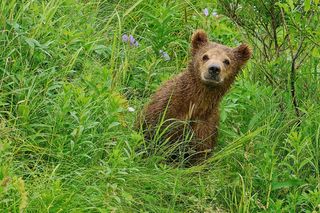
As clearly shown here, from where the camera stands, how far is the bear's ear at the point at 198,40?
691 cm

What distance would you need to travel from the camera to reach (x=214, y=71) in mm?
6559

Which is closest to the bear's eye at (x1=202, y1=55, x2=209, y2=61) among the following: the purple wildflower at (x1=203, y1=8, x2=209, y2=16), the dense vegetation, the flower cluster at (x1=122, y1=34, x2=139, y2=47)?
the dense vegetation

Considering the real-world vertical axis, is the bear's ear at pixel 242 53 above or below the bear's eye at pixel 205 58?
above

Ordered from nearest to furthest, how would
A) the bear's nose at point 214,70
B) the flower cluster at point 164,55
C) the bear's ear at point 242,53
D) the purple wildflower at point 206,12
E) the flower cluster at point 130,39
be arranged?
the bear's nose at point 214,70, the bear's ear at point 242,53, the flower cluster at point 130,39, the flower cluster at point 164,55, the purple wildflower at point 206,12

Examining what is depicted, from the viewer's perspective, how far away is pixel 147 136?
669 centimetres

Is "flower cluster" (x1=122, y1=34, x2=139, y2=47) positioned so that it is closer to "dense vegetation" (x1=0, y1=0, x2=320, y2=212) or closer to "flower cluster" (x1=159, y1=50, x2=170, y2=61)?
"dense vegetation" (x1=0, y1=0, x2=320, y2=212)

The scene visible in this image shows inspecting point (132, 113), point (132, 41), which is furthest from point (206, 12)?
point (132, 113)

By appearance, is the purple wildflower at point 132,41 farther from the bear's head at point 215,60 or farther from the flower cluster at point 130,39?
the bear's head at point 215,60

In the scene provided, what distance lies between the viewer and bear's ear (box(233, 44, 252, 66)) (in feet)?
22.6

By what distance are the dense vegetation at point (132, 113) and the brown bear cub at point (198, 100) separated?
13 centimetres

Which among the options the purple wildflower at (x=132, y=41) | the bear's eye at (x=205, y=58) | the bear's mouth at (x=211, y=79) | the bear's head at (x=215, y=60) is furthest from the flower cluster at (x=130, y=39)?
the bear's mouth at (x=211, y=79)

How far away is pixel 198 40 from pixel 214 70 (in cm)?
47

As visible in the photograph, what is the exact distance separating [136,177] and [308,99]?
1846 millimetres

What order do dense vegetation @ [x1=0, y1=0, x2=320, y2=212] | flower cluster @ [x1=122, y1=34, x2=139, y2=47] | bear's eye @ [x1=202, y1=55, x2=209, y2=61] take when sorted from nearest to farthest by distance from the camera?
dense vegetation @ [x1=0, y1=0, x2=320, y2=212], bear's eye @ [x1=202, y1=55, x2=209, y2=61], flower cluster @ [x1=122, y1=34, x2=139, y2=47]
